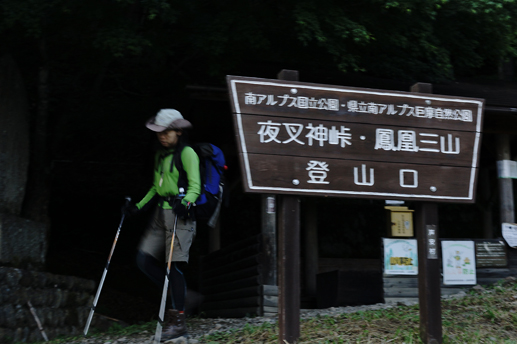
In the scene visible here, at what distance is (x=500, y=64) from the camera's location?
36.4ft

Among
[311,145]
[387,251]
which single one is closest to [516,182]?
[387,251]

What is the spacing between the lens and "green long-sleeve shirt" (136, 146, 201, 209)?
4943 millimetres

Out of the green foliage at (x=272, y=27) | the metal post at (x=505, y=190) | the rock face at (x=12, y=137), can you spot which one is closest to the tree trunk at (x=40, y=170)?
the rock face at (x=12, y=137)

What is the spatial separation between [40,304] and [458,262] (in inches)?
239

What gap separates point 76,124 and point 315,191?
7.82 meters

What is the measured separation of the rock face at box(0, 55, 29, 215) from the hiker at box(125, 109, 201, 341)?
3.10 meters

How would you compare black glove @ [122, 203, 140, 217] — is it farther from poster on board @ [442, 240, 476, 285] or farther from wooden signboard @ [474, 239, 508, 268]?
wooden signboard @ [474, 239, 508, 268]

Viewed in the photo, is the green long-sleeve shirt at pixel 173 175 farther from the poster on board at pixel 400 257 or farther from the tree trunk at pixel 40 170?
the poster on board at pixel 400 257

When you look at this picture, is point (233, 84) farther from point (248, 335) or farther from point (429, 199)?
point (248, 335)

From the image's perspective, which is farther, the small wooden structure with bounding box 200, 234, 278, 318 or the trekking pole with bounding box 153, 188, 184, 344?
the small wooden structure with bounding box 200, 234, 278, 318

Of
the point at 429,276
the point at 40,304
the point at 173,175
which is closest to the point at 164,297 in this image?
the point at 173,175

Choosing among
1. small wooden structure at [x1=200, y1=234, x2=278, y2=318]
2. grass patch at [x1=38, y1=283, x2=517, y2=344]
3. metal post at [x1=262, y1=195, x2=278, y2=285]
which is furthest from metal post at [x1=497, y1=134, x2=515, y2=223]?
small wooden structure at [x1=200, y1=234, x2=278, y2=318]

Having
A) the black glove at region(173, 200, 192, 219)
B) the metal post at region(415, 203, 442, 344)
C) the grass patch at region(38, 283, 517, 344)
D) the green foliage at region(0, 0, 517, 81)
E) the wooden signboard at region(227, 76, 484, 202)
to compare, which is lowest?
the grass patch at region(38, 283, 517, 344)

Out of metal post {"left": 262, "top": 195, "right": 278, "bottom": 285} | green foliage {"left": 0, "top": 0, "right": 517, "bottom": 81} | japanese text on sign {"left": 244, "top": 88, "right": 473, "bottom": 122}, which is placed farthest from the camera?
metal post {"left": 262, "top": 195, "right": 278, "bottom": 285}
